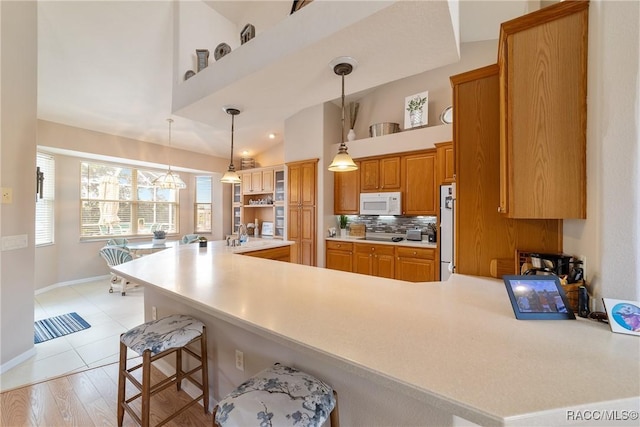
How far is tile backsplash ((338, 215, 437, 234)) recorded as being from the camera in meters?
4.31

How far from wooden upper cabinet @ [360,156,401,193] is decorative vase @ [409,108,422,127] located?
0.59 metres

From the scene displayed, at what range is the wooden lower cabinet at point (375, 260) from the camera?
405cm

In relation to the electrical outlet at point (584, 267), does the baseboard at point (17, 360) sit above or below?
below

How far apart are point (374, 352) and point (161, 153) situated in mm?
6127

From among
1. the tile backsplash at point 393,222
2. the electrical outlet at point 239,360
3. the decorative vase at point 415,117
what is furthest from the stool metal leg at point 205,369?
the decorative vase at point 415,117

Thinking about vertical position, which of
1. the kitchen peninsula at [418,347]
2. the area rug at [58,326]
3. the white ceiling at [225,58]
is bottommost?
the area rug at [58,326]

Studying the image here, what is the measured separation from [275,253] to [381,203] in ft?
6.33

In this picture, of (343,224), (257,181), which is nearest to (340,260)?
(343,224)

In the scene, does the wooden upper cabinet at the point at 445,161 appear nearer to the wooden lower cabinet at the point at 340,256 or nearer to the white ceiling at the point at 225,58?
the white ceiling at the point at 225,58

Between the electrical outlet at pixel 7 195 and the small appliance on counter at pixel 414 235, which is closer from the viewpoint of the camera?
the electrical outlet at pixel 7 195

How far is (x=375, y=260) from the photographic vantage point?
4191 mm

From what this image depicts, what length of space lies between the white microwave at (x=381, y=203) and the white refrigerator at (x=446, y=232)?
28.2 inches

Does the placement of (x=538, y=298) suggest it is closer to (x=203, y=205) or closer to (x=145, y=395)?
(x=145, y=395)

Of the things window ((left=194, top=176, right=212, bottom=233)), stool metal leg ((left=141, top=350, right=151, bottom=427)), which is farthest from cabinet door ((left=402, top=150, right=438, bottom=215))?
window ((left=194, top=176, right=212, bottom=233))
